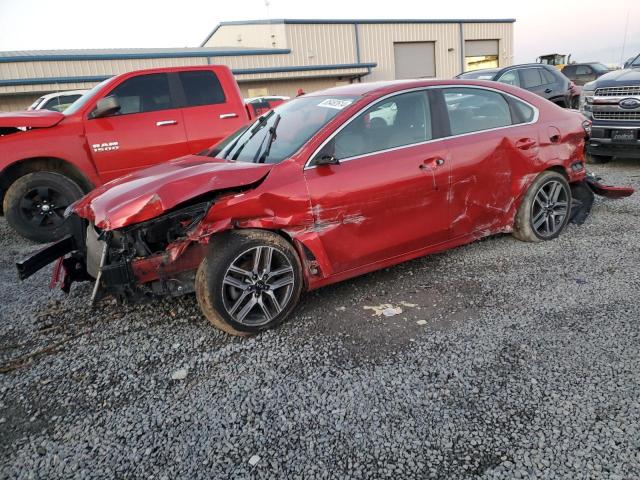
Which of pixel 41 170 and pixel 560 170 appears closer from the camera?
pixel 560 170

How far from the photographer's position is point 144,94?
6.39m

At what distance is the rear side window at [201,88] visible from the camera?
664 cm

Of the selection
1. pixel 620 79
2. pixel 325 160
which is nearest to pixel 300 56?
pixel 620 79

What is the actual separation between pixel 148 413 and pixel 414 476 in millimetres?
1476

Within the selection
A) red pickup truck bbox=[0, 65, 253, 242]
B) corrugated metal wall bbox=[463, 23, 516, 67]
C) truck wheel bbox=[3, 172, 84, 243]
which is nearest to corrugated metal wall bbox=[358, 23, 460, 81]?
corrugated metal wall bbox=[463, 23, 516, 67]

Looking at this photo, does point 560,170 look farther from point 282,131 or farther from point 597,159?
point 597,159

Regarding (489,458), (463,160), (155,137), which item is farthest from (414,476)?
(155,137)

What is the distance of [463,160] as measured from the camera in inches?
162

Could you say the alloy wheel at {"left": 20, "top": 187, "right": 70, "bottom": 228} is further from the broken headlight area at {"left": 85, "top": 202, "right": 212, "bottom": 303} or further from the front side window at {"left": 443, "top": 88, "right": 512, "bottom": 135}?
the front side window at {"left": 443, "top": 88, "right": 512, "bottom": 135}

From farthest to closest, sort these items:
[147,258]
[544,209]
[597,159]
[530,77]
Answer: [530,77]
[597,159]
[544,209]
[147,258]

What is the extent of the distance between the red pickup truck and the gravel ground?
2101 mm

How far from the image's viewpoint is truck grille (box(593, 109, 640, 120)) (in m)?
7.48

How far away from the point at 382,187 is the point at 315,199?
1.91 feet

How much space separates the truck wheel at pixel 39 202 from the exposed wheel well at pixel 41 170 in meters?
0.11
